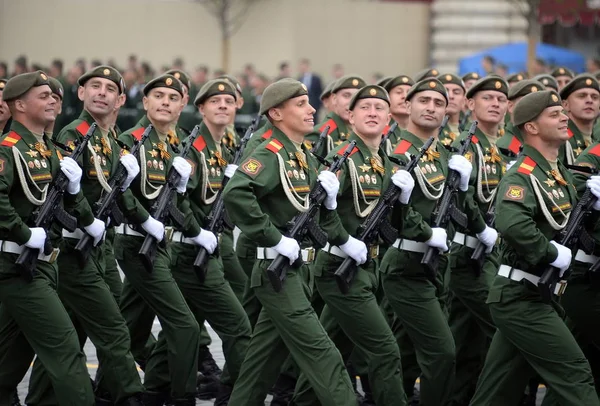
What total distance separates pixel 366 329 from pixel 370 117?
1.40 m

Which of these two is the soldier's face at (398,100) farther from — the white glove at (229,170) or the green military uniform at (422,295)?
the green military uniform at (422,295)

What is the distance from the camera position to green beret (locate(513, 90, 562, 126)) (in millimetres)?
7539

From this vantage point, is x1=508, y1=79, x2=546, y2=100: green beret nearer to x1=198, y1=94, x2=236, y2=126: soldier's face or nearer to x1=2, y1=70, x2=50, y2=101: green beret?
x1=198, y1=94, x2=236, y2=126: soldier's face

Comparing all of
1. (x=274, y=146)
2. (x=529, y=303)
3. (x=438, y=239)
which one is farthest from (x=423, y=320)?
(x=274, y=146)

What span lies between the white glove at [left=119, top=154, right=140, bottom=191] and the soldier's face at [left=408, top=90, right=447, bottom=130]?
1.86 meters

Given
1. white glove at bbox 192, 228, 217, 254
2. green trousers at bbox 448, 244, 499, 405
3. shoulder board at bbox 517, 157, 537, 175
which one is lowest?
green trousers at bbox 448, 244, 499, 405

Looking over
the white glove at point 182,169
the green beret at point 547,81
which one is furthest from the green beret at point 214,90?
the green beret at point 547,81

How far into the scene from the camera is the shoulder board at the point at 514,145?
937 centimetres

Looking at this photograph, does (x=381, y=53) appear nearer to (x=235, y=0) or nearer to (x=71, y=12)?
(x=235, y=0)

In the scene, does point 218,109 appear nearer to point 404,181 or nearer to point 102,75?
point 102,75

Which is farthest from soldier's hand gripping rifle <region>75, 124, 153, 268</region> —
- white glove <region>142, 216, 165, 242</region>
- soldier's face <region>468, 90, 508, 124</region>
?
soldier's face <region>468, 90, 508, 124</region>

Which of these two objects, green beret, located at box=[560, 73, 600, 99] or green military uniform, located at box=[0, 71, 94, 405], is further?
green beret, located at box=[560, 73, 600, 99]

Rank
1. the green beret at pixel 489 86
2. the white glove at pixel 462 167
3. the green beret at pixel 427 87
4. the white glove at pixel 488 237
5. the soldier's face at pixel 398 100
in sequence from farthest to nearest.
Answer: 1. the soldier's face at pixel 398 100
2. the green beret at pixel 489 86
3. the green beret at pixel 427 87
4. the white glove at pixel 488 237
5. the white glove at pixel 462 167

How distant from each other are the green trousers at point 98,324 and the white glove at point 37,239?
64 centimetres
